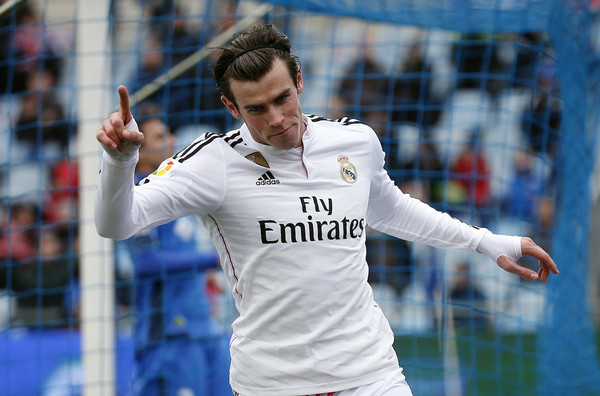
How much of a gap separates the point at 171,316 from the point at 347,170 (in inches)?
103

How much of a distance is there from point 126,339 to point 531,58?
11.6 feet

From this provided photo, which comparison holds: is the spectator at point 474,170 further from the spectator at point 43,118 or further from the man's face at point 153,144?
the spectator at point 43,118

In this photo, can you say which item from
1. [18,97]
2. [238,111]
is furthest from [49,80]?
[238,111]

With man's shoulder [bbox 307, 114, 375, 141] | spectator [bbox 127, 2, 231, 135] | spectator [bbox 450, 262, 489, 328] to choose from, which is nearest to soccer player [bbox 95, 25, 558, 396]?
man's shoulder [bbox 307, 114, 375, 141]

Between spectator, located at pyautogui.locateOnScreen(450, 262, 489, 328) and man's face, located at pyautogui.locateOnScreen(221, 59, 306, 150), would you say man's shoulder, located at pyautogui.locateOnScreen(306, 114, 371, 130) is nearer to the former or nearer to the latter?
man's face, located at pyautogui.locateOnScreen(221, 59, 306, 150)

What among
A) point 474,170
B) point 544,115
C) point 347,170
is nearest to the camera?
point 347,170

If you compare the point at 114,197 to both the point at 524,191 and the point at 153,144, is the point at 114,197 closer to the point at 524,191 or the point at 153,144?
the point at 153,144

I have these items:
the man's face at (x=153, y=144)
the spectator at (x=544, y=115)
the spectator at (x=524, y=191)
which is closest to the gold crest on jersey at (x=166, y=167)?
the man's face at (x=153, y=144)

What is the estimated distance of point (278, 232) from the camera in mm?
2896

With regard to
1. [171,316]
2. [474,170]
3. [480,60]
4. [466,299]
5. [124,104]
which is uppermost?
[480,60]

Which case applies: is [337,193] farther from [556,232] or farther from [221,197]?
[556,232]

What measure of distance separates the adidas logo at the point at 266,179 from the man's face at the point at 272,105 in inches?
3.9

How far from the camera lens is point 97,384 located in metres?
5.22

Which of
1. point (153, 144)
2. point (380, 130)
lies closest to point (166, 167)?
point (153, 144)
